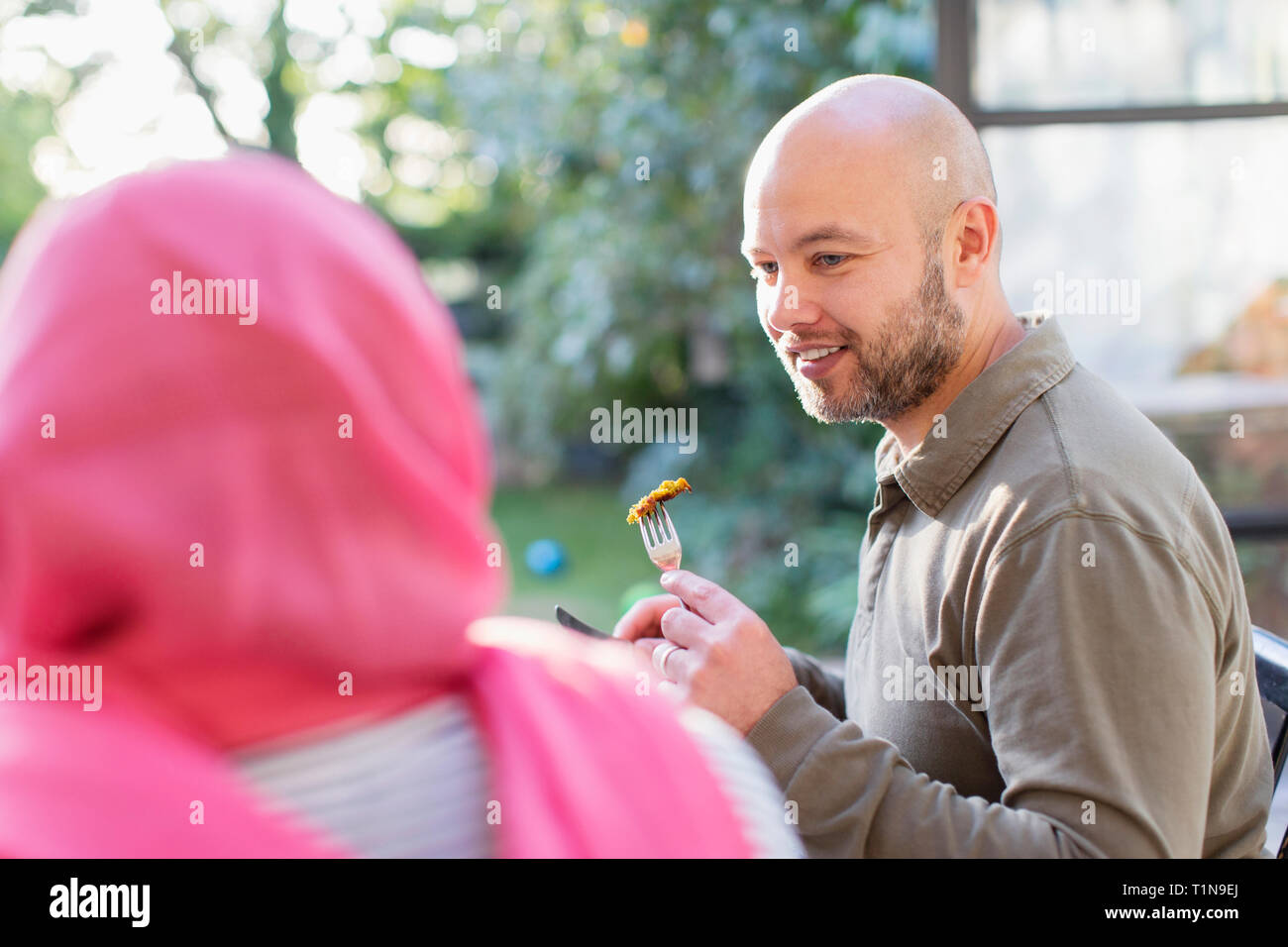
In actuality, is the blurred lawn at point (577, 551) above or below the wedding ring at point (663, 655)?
below

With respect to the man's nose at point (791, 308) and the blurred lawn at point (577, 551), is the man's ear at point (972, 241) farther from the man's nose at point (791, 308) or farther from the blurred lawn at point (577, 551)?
the blurred lawn at point (577, 551)

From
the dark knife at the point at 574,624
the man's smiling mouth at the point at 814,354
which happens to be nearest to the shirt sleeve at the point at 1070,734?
the dark knife at the point at 574,624

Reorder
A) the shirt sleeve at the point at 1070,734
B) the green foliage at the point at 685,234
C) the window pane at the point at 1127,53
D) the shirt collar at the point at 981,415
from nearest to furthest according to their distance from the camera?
the shirt sleeve at the point at 1070,734 < the shirt collar at the point at 981,415 < the window pane at the point at 1127,53 < the green foliage at the point at 685,234

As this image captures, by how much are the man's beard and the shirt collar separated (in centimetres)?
8

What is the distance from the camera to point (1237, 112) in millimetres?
3076

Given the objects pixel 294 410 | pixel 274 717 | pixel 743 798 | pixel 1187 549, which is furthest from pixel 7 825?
pixel 1187 549

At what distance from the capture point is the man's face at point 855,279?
151 centimetres

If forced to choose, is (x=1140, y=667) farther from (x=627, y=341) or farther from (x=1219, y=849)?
(x=627, y=341)

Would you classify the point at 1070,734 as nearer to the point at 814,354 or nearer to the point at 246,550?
the point at 814,354

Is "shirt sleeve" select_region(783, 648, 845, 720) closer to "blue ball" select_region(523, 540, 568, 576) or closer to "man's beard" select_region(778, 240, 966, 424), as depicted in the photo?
"man's beard" select_region(778, 240, 966, 424)

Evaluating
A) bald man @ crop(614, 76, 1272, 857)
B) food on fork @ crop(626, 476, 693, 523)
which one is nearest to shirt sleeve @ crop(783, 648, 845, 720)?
bald man @ crop(614, 76, 1272, 857)

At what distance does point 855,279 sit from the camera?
1544 millimetres

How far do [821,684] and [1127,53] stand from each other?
2.36 metres

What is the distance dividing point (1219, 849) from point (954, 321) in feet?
2.49
